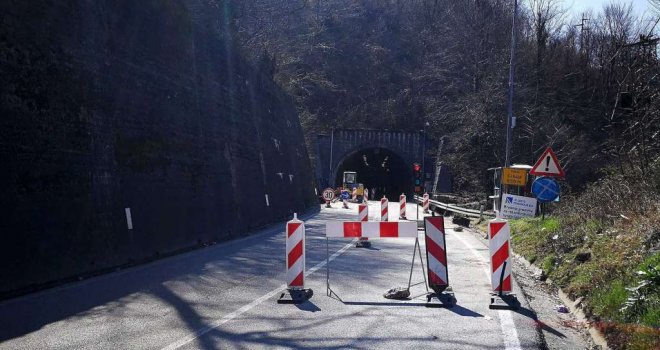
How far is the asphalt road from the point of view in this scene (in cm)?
654

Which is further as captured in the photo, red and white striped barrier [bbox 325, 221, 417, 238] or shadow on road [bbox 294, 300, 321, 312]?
red and white striped barrier [bbox 325, 221, 417, 238]

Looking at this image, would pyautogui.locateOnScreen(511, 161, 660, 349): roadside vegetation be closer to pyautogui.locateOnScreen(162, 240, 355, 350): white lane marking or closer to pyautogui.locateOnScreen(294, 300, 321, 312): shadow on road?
pyautogui.locateOnScreen(294, 300, 321, 312): shadow on road

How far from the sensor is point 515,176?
71.0 ft

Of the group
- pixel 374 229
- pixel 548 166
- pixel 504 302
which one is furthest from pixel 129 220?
pixel 548 166

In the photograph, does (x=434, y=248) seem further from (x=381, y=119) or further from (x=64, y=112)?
(x=381, y=119)

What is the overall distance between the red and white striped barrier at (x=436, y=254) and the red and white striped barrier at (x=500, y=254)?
65cm

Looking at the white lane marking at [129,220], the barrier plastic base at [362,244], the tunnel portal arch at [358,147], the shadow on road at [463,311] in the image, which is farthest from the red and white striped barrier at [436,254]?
the tunnel portal arch at [358,147]

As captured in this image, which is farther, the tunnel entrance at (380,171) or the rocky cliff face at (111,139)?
the tunnel entrance at (380,171)

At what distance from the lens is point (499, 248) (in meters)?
8.95

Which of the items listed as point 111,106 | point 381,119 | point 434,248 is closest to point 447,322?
point 434,248

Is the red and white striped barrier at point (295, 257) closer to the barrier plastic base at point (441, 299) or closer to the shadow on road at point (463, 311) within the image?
the barrier plastic base at point (441, 299)

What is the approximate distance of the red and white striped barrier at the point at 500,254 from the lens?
876cm

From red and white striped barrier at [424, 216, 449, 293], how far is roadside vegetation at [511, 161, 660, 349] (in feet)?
5.92

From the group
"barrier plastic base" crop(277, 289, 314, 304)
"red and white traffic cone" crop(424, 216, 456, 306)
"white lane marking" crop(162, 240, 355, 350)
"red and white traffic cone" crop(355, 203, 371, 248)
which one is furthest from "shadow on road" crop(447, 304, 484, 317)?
"red and white traffic cone" crop(355, 203, 371, 248)
